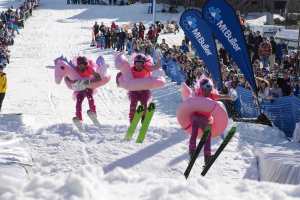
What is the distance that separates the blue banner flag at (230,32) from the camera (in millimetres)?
12078

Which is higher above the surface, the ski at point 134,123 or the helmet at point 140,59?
the helmet at point 140,59

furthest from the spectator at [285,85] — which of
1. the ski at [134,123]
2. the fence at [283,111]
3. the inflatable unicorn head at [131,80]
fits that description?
the ski at [134,123]

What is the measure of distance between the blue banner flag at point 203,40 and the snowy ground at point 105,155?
5.18 ft

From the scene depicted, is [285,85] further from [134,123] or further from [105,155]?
[105,155]

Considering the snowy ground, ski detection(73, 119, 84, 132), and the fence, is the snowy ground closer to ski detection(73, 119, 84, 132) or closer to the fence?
ski detection(73, 119, 84, 132)

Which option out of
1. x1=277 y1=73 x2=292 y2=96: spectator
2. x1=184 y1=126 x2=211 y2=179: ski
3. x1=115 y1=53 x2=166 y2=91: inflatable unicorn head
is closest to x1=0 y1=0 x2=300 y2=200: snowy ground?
x1=184 y1=126 x2=211 y2=179: ski

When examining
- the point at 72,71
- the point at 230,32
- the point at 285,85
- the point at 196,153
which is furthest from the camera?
the point at 285,85

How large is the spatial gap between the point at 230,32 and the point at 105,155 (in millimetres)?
4720

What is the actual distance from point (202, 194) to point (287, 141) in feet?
19.2

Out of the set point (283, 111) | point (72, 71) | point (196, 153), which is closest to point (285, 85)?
point (283, 111)

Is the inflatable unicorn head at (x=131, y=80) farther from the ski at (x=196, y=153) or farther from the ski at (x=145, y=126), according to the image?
the ski at (x=196, y=153)

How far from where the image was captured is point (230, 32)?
12242 millimetres

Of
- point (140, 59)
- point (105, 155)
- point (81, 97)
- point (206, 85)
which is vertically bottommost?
point (105, 155)

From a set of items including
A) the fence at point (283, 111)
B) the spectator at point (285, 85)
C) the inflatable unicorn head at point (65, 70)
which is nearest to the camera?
the inflatable unicorn head at point (65, 70)
